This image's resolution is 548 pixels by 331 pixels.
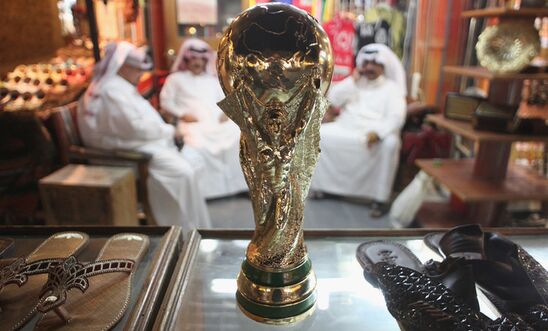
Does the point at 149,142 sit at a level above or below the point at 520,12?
below

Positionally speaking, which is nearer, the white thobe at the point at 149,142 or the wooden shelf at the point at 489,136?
the wooden shelf at the point at 489,136

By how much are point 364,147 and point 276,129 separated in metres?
2.41

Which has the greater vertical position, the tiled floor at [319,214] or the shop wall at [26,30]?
the shop wall at [26,30]

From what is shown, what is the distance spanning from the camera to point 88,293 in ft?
2.61

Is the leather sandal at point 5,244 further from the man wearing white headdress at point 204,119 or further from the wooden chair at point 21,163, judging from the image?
the man wearing white headdress at point 204,119

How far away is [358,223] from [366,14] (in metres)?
2.28

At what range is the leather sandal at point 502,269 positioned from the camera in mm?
750

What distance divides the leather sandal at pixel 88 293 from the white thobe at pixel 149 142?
1.43 m

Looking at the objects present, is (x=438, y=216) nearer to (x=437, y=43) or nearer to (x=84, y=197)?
(x=84, y=197)

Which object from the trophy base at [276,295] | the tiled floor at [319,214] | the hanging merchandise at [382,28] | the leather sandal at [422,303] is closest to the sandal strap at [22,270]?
the trophy base at [276,295]

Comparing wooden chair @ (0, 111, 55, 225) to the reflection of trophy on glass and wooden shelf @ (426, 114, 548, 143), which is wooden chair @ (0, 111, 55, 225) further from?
wooden shelf @ (426, 114, 548, 143)

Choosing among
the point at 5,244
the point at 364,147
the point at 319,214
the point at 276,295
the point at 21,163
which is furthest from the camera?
the point at 364,147

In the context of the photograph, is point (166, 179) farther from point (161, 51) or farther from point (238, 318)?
point (161, 51)

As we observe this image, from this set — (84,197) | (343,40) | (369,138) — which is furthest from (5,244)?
(343,40)
